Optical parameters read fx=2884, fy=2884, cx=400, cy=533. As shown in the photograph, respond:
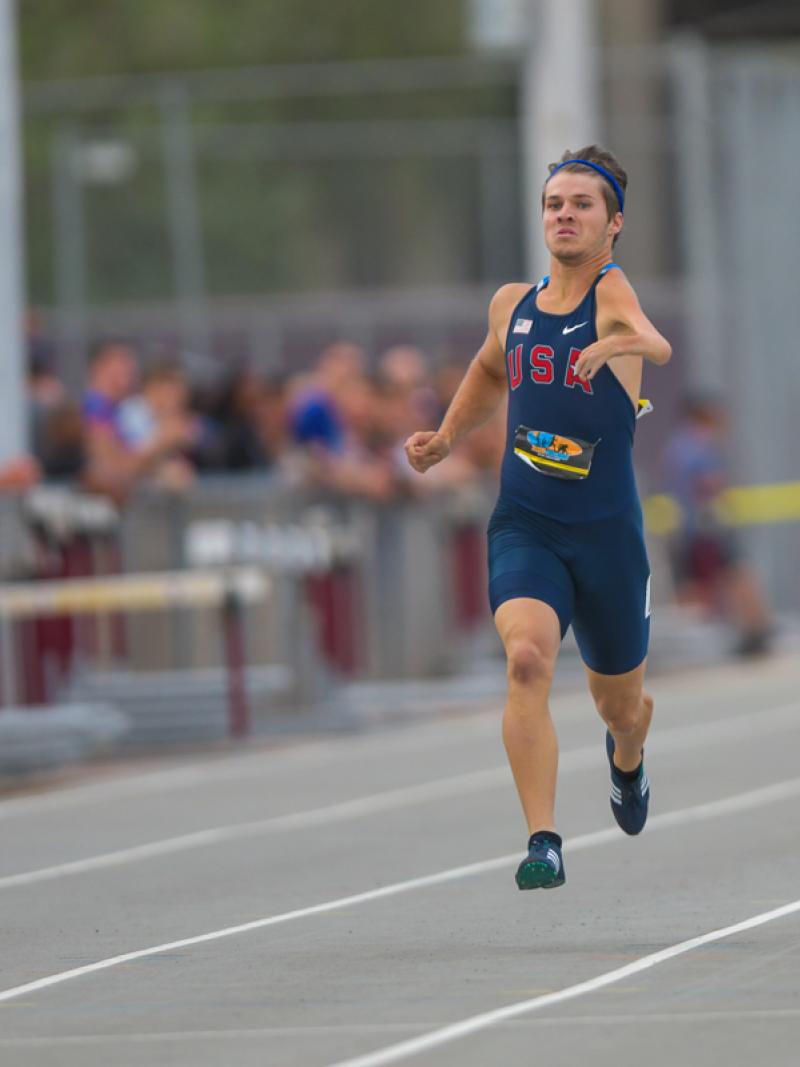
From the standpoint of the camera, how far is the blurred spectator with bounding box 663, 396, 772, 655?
22.8 m

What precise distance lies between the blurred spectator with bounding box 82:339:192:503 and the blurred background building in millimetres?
96

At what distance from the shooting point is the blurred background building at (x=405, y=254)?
19.3 metres

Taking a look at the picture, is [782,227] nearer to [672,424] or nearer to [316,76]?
[672,424]

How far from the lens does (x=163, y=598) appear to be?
1664 cm

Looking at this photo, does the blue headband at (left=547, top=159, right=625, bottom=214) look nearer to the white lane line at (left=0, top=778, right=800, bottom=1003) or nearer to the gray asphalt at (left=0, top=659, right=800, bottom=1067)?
the gray asphalt at (left=0, top=659, right=800, bottom=1067)

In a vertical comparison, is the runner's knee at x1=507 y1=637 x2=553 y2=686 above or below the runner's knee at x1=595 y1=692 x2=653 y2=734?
above

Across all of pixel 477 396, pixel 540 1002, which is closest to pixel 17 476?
pixel 477 396

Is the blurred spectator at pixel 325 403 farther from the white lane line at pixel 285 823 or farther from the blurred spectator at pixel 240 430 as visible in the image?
the white lane line at pixel 285 823

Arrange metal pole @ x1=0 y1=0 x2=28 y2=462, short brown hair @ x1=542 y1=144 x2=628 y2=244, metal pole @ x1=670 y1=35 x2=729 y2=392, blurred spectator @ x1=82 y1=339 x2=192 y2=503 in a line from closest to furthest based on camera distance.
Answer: short brown hair @ x1=542 y1=144 x2=628 y2=244, metal pole @ x1=0 y1=0 x2=28 y2=462, blurred spectator @ x1=82 y1=339 x2=192 y2=503, metal pole @ x1=670 y1=35 x2=729 y2=392

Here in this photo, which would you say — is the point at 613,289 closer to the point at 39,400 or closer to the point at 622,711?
the point at 622,711

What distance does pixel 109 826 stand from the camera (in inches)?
516

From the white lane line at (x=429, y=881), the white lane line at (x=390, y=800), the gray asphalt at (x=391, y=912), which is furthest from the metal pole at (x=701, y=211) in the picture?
the white lane line at (x=429, y=881)

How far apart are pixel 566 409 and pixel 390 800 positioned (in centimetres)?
519

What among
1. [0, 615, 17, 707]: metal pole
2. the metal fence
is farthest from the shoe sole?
the metal fence
